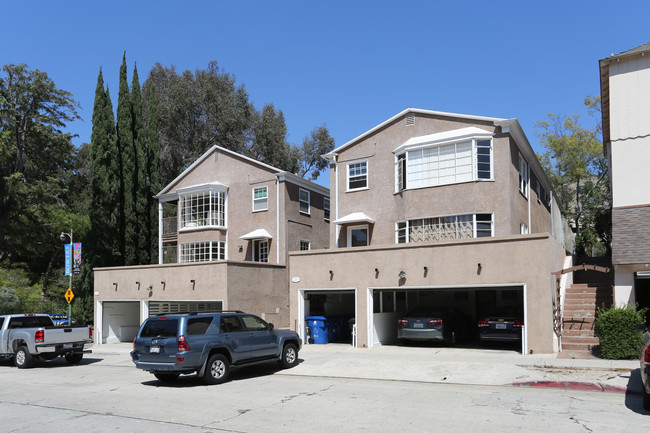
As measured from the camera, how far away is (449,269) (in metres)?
17.7

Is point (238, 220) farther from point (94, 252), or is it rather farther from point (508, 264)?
point (508, 264)

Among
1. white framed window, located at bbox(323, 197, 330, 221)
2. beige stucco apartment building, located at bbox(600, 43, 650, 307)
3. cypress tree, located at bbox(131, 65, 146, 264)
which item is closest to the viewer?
beige stucco apartment building, located at bbox(600, 43, 650, 307)

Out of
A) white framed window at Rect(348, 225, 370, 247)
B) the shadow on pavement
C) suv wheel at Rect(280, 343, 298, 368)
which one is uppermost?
white framed window at Rect(348, 225, 370, 247)

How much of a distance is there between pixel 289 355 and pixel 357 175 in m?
11.1

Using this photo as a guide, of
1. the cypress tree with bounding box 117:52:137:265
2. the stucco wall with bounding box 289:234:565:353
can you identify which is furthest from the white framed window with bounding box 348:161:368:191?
the cypress tree with bounding box 117:52:137:265

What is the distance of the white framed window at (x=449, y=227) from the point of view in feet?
69.1

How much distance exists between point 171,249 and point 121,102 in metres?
16.0

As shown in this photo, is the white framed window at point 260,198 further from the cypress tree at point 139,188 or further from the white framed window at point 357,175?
the cypress tree at point 139,188

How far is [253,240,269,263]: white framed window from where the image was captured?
93.3 feet

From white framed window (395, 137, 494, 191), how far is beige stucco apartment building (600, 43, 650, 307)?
4800mm

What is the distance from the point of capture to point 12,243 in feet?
137

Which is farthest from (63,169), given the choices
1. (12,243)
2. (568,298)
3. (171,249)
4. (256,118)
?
(568,298)

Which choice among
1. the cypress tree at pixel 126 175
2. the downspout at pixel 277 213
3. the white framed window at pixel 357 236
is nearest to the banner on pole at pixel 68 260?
the cypress tree at pixel 126 175

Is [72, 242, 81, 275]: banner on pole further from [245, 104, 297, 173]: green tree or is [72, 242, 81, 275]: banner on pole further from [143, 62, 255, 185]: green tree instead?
[245, 104, 297, 173]: green tree
